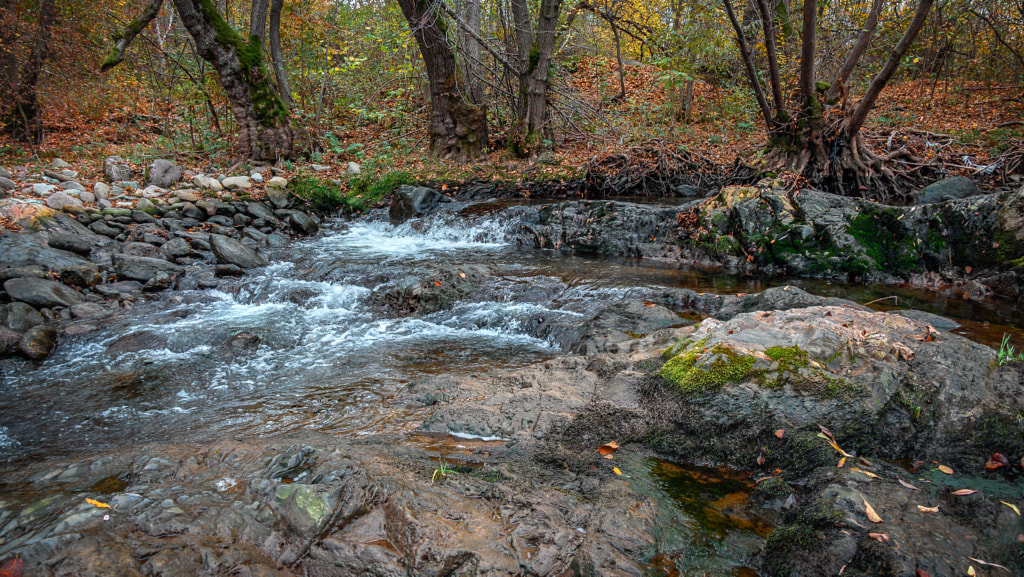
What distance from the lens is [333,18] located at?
15.7 m

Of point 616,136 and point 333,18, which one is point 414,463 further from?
point 333,18

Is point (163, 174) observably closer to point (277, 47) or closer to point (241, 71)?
point (241, 71)

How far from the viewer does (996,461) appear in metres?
2.33

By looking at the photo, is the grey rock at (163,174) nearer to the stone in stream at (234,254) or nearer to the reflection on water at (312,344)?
the stone in stream at (234,254)

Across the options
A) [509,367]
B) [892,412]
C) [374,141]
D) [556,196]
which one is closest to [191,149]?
[374,141]

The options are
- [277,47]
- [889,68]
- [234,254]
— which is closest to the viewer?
[889,68]

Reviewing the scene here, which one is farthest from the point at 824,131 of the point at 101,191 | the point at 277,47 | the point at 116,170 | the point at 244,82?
the point at 116,170

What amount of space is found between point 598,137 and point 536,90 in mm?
1923

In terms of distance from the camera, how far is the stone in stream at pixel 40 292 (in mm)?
6078

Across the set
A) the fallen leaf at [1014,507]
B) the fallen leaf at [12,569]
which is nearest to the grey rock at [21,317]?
the fallen leaf at [12,569]

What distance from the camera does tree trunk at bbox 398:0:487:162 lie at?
12.3 metres

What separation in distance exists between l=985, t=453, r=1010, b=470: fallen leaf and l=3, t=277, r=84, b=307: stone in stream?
8611mm

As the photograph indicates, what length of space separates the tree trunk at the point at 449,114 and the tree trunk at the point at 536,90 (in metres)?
1.04

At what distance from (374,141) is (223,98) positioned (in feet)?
13.8
